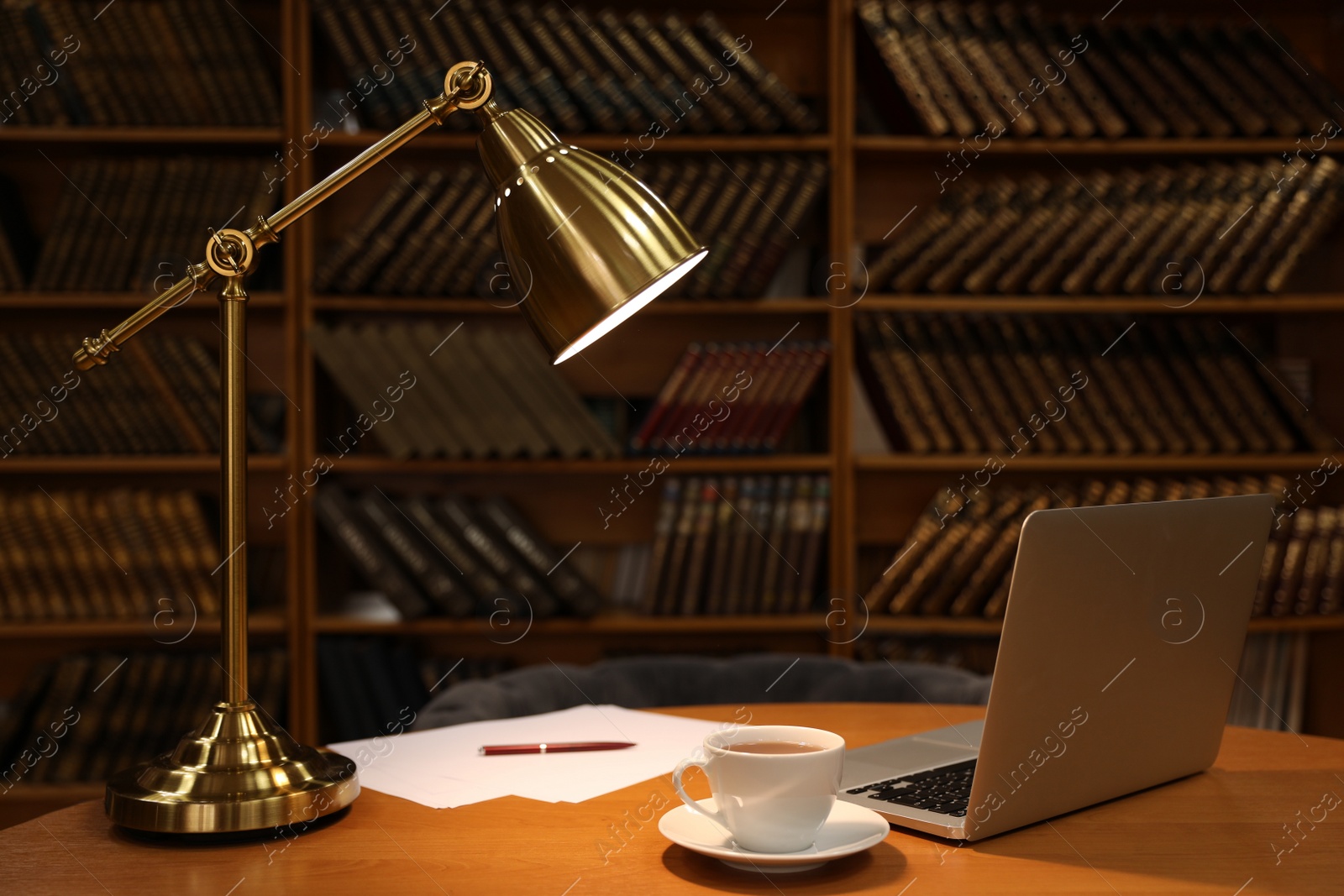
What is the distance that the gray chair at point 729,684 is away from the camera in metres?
1.56

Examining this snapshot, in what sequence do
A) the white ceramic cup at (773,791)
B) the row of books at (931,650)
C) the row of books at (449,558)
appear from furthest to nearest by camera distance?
1. the row of books at (931,650)
2. the row of books at (449,558)
3. the white ceramic cup at (773,791)

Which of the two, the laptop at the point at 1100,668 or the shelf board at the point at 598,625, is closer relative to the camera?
the laptop at the point at 1100,668

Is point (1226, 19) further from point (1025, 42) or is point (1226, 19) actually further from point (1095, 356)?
point (1095, 356)

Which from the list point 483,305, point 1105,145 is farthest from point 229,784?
point 1105,145

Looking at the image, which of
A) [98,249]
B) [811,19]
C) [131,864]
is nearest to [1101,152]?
[811,19]

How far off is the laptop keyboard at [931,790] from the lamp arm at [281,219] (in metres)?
0.62

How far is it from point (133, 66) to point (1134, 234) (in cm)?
226

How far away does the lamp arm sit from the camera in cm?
82

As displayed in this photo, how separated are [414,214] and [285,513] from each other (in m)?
0.74

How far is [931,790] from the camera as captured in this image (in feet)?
2.97

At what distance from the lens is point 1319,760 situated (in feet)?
3.48

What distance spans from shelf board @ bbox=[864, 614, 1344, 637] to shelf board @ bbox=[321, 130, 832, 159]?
109cm

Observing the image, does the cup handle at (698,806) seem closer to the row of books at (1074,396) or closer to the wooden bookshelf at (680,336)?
the wooden bookshelf at (680,336)

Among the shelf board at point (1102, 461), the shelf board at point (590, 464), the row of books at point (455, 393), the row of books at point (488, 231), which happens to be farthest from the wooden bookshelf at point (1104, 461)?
the row of books at point (455, 393)
